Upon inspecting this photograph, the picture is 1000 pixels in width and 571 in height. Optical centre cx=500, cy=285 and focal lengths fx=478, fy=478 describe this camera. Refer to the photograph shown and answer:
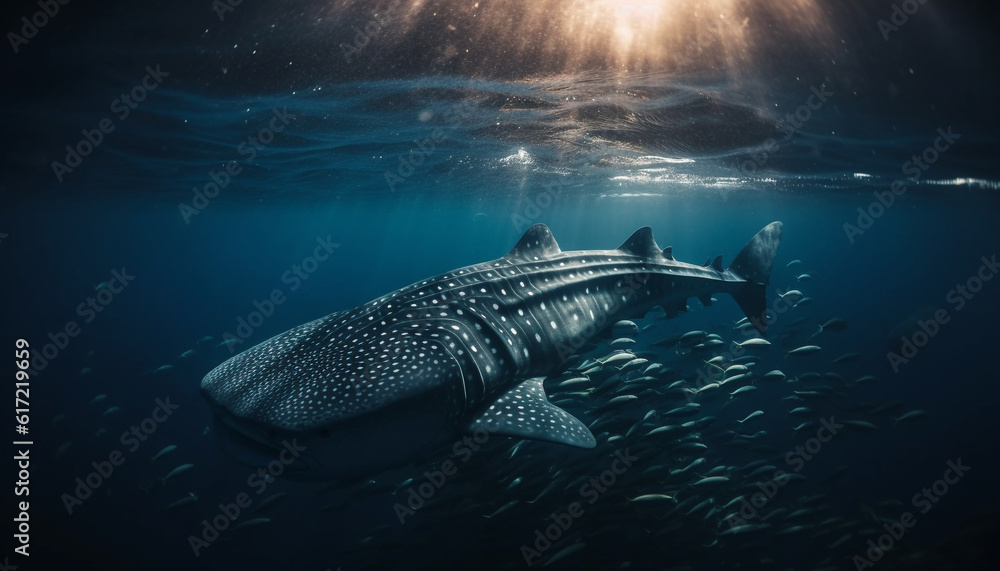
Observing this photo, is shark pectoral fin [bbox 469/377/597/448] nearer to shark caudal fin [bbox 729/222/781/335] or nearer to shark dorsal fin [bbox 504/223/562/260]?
shark dorsal fin [bbox 504/223/562/260]

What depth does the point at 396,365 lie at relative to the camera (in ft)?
13.7

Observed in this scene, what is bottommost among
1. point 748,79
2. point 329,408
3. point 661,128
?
point 329,408

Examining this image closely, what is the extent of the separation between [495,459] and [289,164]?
17719 mm

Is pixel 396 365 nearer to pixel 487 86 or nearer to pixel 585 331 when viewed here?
pixel 585 331

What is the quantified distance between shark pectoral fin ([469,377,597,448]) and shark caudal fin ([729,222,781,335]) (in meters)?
6.04

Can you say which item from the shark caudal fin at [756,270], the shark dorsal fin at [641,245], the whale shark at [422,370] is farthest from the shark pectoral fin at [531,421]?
the shark caudal fin at [756,270]

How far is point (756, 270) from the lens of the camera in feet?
30.5

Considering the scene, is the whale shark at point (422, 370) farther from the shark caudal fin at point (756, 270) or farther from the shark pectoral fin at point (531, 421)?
the shark caudal fin at point (756, 270)

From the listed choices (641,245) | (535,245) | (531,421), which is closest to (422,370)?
(531,421)

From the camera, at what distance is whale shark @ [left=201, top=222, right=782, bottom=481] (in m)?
3.66

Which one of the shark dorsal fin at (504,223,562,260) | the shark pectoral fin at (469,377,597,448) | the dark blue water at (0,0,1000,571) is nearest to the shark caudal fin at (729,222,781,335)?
the dark blue water at (0,0,1000,571)

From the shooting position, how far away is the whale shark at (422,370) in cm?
366

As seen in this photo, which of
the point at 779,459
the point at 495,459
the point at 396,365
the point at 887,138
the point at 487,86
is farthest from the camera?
the point at 887,138

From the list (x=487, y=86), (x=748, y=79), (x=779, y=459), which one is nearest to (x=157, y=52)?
(x=487, y=86)
